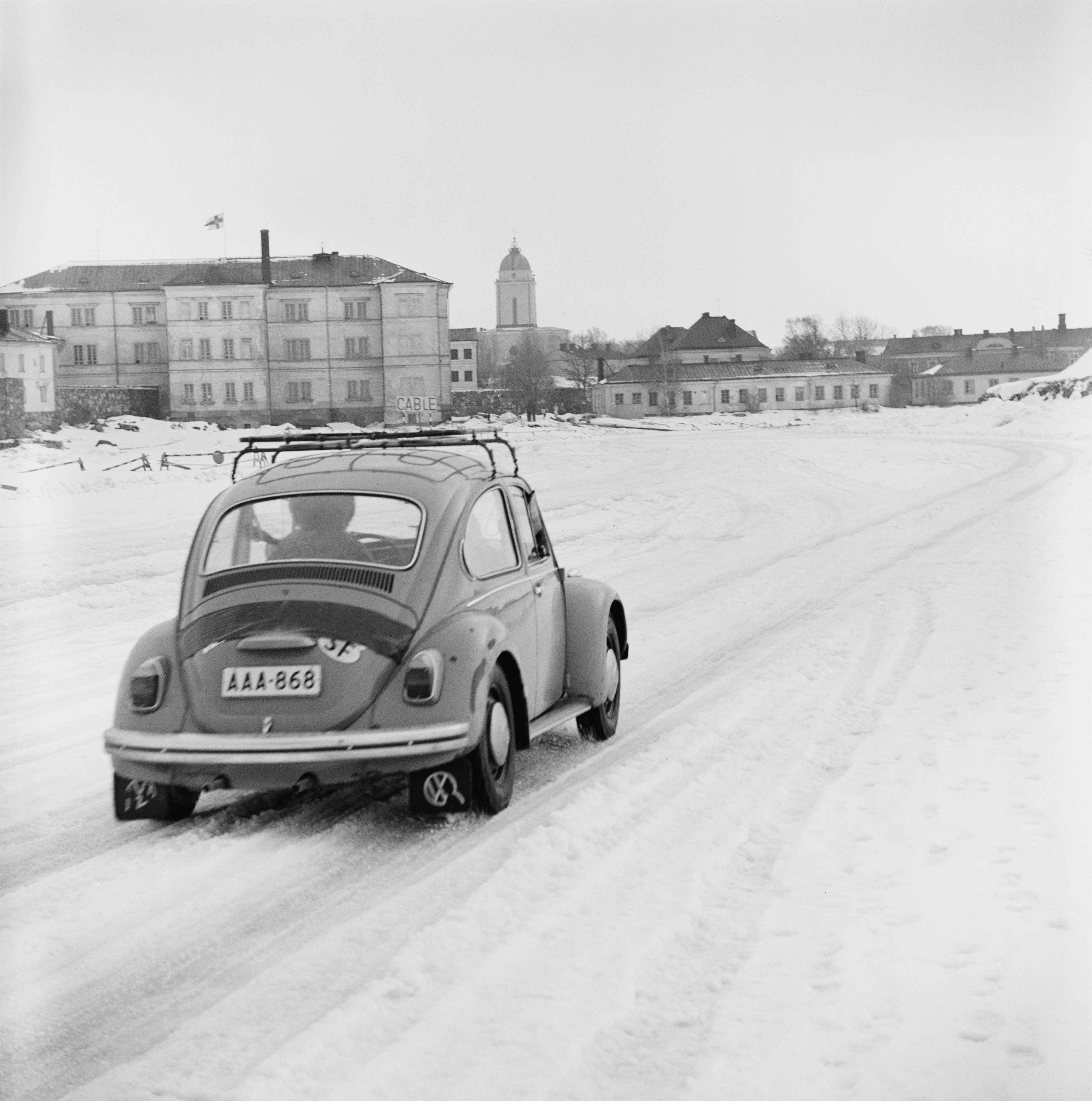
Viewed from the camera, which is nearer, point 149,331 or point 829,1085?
point 829,1085

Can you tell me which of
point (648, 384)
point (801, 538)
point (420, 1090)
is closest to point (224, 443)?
point (801, 538)

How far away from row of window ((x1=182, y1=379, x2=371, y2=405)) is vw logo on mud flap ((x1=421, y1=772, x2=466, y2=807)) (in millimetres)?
80635

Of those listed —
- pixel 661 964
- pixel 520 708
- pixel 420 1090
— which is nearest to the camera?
pixel 420 1090

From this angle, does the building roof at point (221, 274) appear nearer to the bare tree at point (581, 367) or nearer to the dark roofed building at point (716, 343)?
the bare tree at point (581, 367)

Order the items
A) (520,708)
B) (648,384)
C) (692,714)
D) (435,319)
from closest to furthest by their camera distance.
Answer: (520,708)
(692,714)
(435,319)
(648,384)

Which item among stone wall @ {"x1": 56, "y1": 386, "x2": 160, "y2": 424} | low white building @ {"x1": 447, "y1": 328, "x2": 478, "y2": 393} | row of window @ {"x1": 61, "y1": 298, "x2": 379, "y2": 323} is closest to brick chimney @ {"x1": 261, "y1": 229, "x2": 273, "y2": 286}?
row of window @ {"x1": 61, "y1": 298, "x2": 379, "y2": 323}

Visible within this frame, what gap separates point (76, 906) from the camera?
531 cm

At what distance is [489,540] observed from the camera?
7.28 metres

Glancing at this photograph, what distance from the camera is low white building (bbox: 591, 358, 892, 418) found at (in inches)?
4318

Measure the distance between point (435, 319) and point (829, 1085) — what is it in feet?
272

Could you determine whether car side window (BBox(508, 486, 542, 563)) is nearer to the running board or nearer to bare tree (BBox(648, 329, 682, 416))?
the running board

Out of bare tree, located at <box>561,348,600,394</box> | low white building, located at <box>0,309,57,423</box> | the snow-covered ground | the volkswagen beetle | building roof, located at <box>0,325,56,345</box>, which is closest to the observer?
the snow-covered ground

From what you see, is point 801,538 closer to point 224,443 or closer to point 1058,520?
point 1058,520

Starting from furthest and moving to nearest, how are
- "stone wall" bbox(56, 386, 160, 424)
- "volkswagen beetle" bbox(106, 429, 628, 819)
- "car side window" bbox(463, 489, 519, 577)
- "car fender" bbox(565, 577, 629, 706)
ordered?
"stone wall" bbox(56, 386, 160, 424) < "car fender" bbox(565, 577, 629, 706) < "car side window" bbox(463, 489, 519, 577) < "volkswagen beetle" bbox(106, 429, 628, 819)
